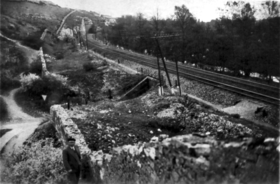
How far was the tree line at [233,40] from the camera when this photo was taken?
21.2m

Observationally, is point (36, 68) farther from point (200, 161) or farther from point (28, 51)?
point (200, 161)

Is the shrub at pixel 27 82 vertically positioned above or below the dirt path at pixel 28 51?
below

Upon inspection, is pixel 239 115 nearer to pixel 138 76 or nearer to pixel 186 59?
pixel 138 76

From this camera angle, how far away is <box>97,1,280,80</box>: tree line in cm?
2125

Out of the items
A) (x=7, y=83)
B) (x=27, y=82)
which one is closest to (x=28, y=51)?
(x=7, y=83)

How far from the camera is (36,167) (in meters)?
8.29

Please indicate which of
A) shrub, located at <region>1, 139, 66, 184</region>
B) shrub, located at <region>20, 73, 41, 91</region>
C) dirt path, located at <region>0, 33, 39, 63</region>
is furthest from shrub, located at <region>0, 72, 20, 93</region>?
shrub, located at <region>1, 139, 66, 184</region>

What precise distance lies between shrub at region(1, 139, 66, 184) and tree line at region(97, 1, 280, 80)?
506 inches

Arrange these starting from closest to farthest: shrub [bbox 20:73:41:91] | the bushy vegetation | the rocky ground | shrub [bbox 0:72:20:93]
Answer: the rocky ground → shrub [bbox 20:73:41:91] → shrub [bbox 0:72:20:93] → the bushy vegetation

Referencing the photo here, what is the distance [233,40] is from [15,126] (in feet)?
70.5

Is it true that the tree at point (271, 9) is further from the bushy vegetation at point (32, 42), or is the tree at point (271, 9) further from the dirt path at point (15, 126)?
the bushy vegetation at point (32, 42)

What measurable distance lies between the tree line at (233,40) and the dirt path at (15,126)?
11.1 metres

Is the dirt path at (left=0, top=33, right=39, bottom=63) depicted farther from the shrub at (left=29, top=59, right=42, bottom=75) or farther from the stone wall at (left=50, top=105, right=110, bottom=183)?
the stone wall at (left=50, top=105, right=110, bottom=183)

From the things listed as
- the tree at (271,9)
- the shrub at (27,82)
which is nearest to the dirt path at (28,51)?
the shrub at (27,82)
